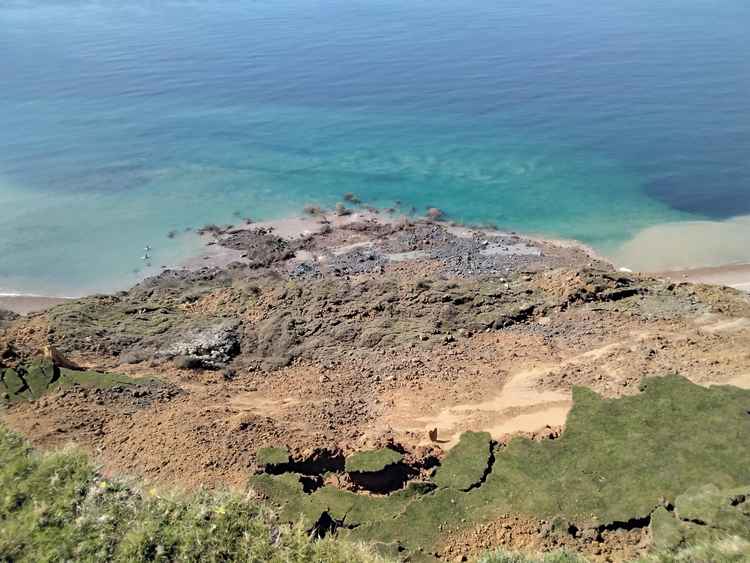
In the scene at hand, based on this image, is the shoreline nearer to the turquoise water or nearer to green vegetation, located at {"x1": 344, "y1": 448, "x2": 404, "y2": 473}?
the turquoise water

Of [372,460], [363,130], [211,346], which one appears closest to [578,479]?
[372,460]

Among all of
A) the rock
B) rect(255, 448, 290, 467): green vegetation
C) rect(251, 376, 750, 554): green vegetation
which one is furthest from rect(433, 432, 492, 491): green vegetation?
the rock

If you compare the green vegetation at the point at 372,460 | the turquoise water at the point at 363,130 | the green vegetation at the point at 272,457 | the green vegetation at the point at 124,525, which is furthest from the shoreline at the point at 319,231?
the green vegetation at the point at 124,525

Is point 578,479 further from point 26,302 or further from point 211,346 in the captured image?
point 26,302

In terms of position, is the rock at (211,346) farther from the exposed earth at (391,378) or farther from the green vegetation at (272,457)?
the green vegetation at (272,457)

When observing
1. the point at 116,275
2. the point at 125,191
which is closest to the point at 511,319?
the point at 116,275

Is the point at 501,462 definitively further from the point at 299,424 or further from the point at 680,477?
the point at 299,424
